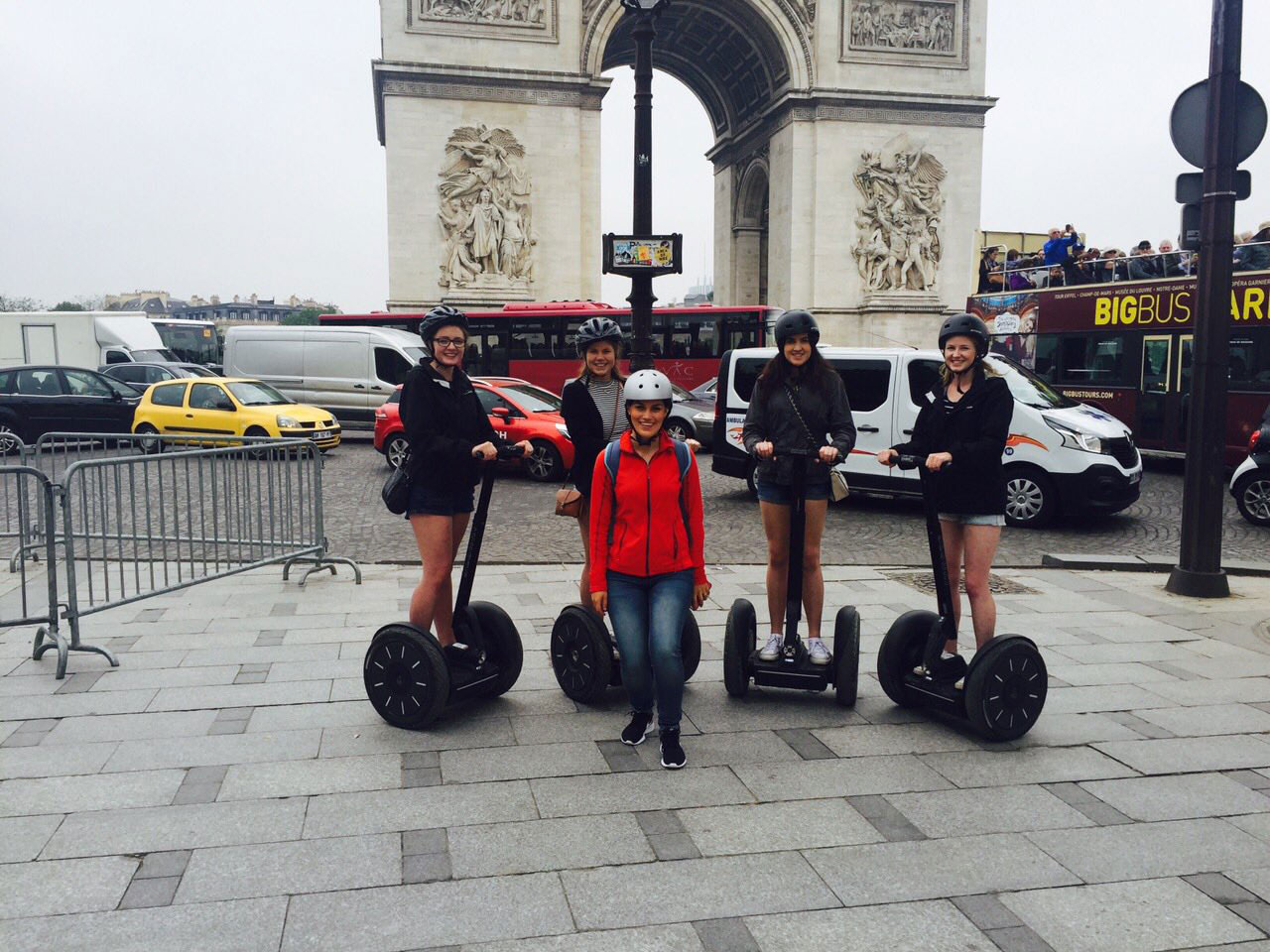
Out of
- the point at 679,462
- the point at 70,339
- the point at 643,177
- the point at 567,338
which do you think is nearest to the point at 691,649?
the point at 679,462

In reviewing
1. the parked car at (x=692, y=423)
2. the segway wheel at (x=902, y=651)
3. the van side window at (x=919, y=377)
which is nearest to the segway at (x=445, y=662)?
the segway wheel at (x=902, y=651)

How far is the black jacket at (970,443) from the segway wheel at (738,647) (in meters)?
0.96

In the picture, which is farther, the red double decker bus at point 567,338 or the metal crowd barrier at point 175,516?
the red double decker bus at point 567,338

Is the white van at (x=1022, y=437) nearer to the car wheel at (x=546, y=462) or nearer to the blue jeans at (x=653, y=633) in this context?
the car wheel at (x=546, y=462)

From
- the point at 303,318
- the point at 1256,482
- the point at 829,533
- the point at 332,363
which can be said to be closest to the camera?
the point at 829,533

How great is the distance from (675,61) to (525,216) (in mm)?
11905

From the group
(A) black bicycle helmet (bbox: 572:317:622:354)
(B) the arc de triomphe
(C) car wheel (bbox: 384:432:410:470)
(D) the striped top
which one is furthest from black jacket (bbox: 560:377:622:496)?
(B) the arc de triomphe

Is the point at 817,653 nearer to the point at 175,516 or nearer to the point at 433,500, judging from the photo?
the point at 433,500

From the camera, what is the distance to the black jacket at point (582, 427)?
4840 millimetres

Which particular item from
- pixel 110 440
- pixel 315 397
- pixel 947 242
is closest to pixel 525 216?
pixel 315 397

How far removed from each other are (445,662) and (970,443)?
7.58 feet

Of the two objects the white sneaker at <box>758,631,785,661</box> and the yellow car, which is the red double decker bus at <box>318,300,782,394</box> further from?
the white sneaker at <box>758,631,785,661</box>

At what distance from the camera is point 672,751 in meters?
4.11

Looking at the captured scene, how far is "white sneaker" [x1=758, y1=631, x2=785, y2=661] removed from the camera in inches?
191
